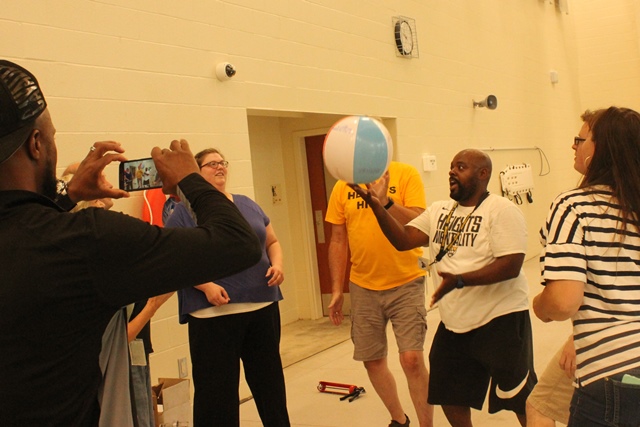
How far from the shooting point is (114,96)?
372 centimetres

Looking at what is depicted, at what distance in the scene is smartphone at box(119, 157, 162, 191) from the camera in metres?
1.62

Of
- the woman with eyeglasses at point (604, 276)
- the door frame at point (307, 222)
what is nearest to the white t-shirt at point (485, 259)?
the woman with eyeglasses at point (604, 276)

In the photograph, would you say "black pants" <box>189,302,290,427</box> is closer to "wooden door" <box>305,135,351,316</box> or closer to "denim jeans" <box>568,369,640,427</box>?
"denim jeans" <box>568,369,640,427</box>

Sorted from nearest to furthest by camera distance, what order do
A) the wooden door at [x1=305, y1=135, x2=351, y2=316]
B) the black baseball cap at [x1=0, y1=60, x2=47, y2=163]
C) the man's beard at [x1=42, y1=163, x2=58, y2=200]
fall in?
the black baseball cap at [x1=0, y1=60, x2=47, y2=163]
the man's beard at [x1=42, y1=163, x2=58, y2=200]
the wooden door at [x1=305, y1=135, x2=351, y2=316]

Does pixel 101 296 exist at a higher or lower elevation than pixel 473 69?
lower

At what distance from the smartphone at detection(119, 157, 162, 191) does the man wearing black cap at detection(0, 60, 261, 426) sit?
0.41 meters

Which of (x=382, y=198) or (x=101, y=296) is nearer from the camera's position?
(x=101, y=296)

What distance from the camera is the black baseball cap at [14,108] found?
3.61 ft

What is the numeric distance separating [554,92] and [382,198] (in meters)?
9.08

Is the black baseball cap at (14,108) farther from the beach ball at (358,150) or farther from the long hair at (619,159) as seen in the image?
the beach ball at (358,150)

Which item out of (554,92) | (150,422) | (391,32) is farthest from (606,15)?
(150,422)

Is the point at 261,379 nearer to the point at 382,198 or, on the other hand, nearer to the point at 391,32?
the point at 382,198

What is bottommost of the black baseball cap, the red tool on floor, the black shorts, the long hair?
the red tool on floor

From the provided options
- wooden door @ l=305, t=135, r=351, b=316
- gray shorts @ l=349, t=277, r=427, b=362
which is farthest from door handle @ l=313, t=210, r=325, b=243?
gray shorts @ l=349, t=277, r=427, b=362
